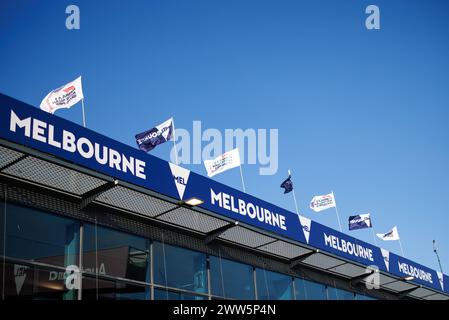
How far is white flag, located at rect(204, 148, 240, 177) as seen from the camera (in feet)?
48.5

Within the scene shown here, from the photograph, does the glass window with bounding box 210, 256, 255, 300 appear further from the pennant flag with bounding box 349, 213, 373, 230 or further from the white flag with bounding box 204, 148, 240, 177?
the pennant flag with bounding box 349, 213, 373, 230

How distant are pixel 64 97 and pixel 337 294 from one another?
11.3m

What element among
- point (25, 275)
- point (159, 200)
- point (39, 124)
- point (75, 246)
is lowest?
point (25, 275)

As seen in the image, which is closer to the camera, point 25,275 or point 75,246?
point 25,275

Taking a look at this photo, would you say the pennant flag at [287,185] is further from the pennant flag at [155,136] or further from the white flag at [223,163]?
the pennant flag at [155,136]

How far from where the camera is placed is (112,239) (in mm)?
11023

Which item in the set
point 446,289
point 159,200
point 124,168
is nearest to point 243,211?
point 159,200

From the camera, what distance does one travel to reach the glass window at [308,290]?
52.4 ft

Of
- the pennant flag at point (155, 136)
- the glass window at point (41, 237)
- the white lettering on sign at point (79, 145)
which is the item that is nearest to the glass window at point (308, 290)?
the pennant flag at point (155, 136)

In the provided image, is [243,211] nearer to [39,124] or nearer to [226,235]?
[226,235]

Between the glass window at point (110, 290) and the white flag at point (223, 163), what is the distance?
4674mm
